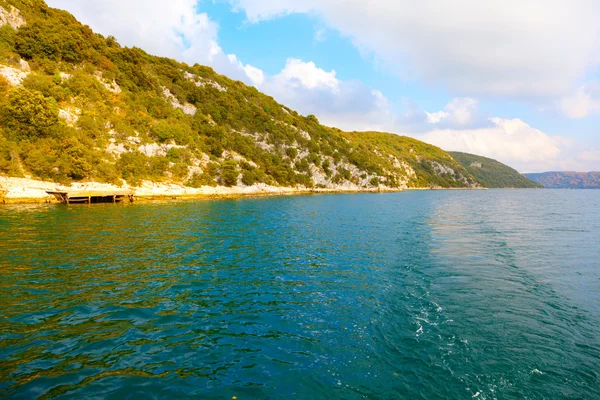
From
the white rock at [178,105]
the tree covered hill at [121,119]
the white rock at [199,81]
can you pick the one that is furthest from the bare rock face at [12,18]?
the white rock at [199,81]

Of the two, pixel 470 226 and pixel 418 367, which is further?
pixel 470 226

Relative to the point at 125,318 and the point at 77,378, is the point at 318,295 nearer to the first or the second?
the point at 125,318

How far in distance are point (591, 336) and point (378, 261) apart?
1024cm

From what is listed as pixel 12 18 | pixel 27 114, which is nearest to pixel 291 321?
pixel 27 114

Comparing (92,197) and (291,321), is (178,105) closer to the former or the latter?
(92,197)

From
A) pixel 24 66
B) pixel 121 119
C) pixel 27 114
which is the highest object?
pixel 24 66

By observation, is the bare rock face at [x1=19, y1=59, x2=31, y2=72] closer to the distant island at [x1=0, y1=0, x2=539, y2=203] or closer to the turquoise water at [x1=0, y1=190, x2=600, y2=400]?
the distant island at [x1=0, y1=0, x2=539, y2=203]

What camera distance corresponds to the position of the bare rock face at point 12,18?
218 feet

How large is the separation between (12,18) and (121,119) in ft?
112

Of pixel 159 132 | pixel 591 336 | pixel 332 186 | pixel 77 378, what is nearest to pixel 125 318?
pixel 77 378

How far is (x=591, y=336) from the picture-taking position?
974 centimetres

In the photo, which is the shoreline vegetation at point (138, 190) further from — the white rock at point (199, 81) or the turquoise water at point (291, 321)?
the white rock at point (199, 81)

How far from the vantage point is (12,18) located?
67.8 m

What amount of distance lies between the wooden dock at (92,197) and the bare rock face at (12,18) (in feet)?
173
